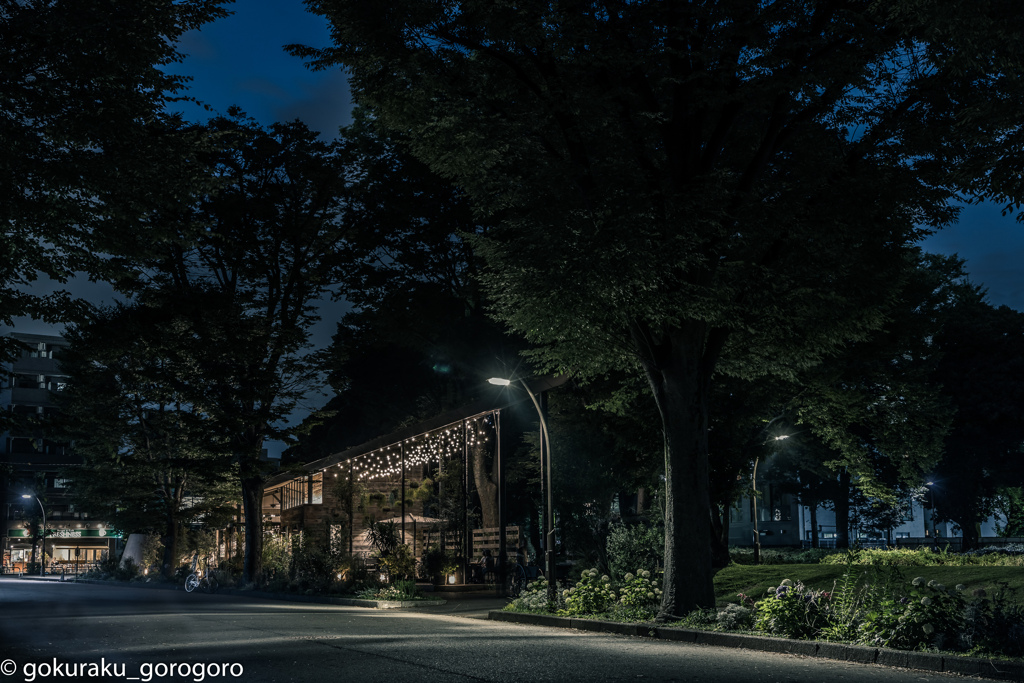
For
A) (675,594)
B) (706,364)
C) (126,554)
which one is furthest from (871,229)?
(126,554)

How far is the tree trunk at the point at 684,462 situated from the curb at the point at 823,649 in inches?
36.4

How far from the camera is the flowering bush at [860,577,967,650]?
38.8 ft

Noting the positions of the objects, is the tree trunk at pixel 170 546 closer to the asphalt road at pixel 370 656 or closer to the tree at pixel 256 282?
the tree at pixel 256 282

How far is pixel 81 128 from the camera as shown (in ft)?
59.8

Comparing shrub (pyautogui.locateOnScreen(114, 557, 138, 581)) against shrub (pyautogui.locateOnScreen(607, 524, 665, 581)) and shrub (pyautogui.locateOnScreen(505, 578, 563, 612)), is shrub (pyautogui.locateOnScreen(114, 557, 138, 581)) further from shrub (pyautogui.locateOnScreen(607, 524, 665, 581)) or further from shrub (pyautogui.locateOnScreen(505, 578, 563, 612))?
shrub (pyautogui.locateOnScreen(505, 578, 563, 612))

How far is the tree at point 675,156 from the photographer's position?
608 inches

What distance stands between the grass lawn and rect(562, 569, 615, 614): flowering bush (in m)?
2.92

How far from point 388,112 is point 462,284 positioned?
18.5 meters

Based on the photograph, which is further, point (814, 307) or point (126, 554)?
point (126, 554)

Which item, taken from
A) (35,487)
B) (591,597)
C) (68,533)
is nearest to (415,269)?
(591,597)

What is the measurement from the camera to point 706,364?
57.4ft

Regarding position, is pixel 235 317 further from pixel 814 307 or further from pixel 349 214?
pixel 814 307

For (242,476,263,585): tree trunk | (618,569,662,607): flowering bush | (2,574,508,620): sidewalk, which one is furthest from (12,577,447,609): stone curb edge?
(618,569,662,607): flowering bush

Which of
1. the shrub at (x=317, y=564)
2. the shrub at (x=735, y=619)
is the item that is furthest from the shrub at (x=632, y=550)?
the shrub at (x=317, y=564)
